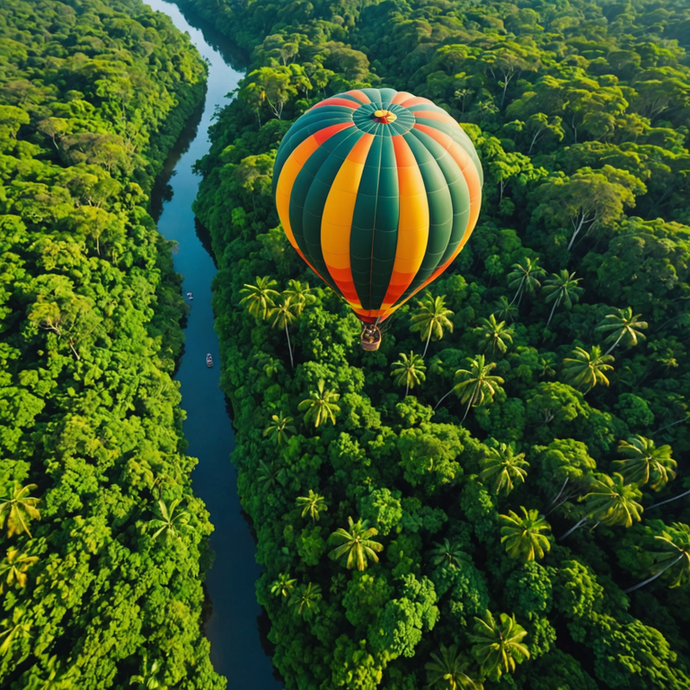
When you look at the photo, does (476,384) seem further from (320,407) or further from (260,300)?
(260,300)

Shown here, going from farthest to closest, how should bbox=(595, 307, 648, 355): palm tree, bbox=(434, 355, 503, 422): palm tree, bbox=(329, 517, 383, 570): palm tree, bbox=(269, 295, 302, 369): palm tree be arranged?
1. bbox=(269, 295, 302, 369): palm tree
2. bbox=(595, 307, 648, 355): palm tree
3. bbox=(434, 355, 503, 422): palm tree
4. bbox=(329, 517, 383, 570): palm tree

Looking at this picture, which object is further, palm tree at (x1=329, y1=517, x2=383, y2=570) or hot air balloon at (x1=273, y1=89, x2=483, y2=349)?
palm tree at (x1=329, y1=517, x2=383, y2=570)

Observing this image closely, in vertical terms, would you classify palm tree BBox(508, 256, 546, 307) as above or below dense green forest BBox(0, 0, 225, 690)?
above

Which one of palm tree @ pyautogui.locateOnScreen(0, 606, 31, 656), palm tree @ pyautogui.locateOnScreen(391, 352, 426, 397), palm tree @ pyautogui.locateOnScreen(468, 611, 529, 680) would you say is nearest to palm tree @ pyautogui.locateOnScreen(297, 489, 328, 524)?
palm tree @ pyautogui.locateOnScreen(391, 352, 426, 397)

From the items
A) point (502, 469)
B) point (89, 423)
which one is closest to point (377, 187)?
point (502, 469)

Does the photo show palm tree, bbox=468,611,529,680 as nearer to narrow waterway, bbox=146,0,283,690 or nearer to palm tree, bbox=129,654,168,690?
narrow waterway, bbox=146,0,283,690

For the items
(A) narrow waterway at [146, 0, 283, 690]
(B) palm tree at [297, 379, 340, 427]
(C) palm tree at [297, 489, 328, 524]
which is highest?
(B) palm tree at [297, 379, 340, 427]

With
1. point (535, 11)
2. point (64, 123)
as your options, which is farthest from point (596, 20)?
point (64, 123)
